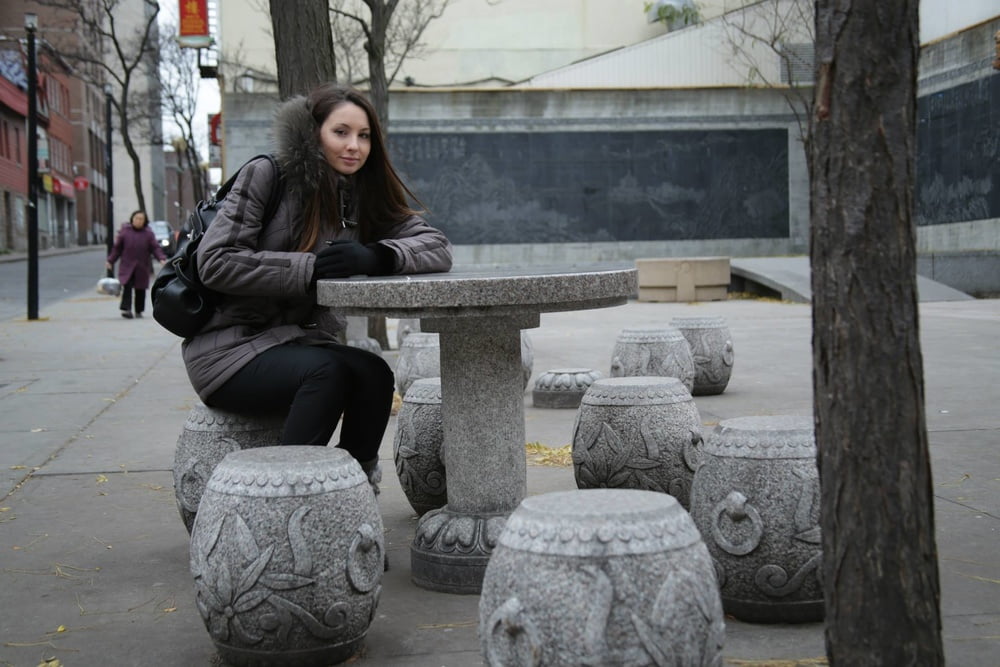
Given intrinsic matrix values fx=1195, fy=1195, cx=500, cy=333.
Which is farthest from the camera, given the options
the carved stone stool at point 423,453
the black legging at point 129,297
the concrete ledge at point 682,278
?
the concrete ledge at point 682,278

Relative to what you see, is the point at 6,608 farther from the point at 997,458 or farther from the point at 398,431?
the point at 997,458

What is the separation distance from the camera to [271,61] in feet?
138

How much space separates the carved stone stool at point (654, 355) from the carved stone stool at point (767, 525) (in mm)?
4499

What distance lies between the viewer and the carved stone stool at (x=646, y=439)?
5.07m

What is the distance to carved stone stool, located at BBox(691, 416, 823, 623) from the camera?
3.68m

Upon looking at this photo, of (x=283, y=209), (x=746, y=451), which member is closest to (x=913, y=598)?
(x=746, y=451)

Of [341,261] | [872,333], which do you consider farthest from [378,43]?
[872,333]

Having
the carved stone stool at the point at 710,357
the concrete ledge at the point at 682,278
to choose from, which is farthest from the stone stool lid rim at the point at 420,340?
the concrete ledge at the point at 682,278

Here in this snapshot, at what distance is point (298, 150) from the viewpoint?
444 cm

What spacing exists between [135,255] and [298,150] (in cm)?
1530

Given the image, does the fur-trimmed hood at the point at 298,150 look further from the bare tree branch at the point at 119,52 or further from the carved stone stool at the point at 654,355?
the bare tree branch at the point at 119,52

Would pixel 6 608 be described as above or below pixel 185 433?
below

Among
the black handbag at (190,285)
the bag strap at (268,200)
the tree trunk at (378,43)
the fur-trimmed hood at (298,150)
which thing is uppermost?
the tree trunk at (378,43)

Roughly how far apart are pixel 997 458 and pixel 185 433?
4.21 meters
